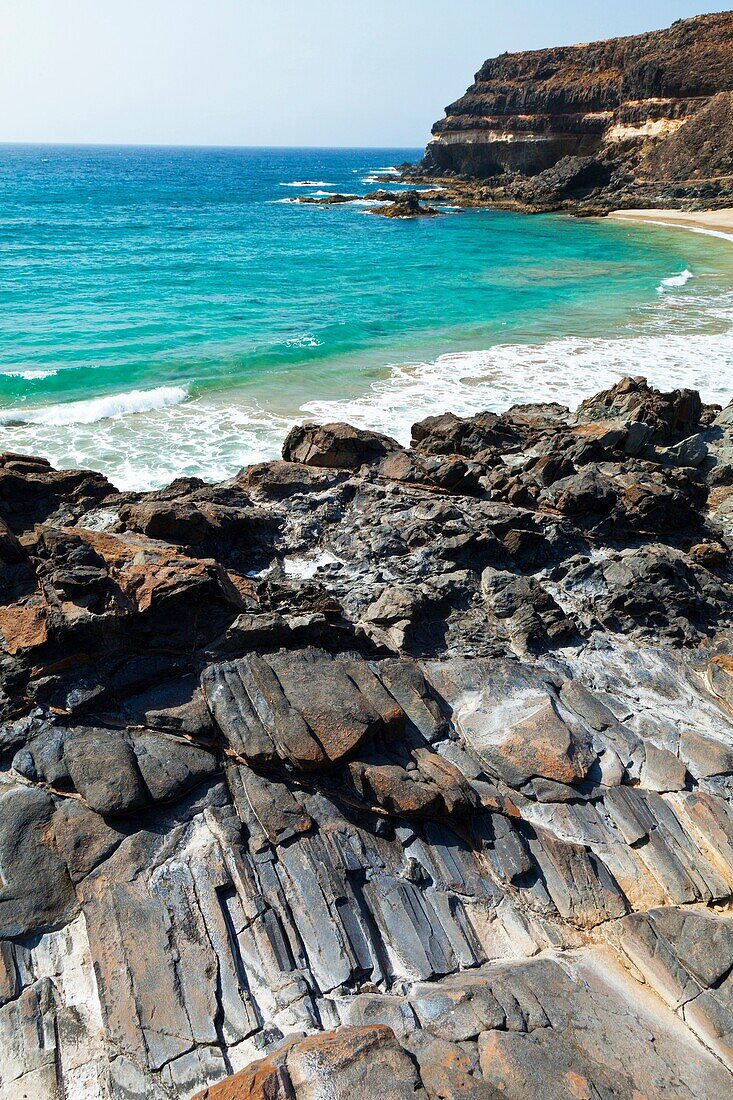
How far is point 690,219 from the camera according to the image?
6053cm

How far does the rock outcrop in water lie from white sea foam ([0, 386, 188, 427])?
9.50 metres

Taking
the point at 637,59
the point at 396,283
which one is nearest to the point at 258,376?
the point at 396,283

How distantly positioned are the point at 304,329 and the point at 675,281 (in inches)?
903

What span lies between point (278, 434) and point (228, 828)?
510 inches

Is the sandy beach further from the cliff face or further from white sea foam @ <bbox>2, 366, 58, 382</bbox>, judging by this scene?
white sea foam @ <bbox>2, 366, 58, 382</bbox>

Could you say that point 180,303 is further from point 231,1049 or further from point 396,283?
point 231,1049

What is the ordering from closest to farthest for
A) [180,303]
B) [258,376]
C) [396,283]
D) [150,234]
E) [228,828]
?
[228,828] < [258,376] < [180,303] < [396,283] < [150,234]

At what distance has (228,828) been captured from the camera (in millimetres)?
5910

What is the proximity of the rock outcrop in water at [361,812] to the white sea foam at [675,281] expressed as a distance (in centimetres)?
3223

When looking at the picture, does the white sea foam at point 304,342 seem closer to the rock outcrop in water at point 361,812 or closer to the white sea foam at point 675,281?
the rock outcrop in water at point 361,812

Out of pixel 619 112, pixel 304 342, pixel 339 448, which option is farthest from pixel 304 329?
pixel 619 112

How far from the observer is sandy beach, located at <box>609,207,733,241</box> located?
5488 cm

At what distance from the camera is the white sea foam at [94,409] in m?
18.7

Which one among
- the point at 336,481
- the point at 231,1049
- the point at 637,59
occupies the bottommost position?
the point at 231,1049
